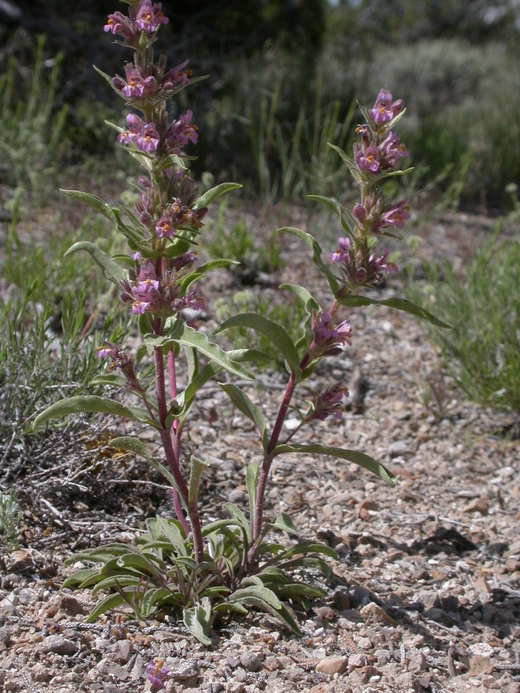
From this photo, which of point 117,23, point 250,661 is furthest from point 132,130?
point 250,661

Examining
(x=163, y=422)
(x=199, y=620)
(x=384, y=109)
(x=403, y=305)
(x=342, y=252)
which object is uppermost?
(x=384, y=109)

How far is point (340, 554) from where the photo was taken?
2.71m

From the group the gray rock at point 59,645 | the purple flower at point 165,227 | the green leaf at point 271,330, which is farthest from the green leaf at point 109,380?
the gray rock at point 59,645

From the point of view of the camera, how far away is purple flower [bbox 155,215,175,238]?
1832mm

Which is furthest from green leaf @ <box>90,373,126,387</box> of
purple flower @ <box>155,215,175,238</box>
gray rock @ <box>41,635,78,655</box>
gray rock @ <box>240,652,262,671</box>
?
gray rock @ <box>240,652,262,671</box>

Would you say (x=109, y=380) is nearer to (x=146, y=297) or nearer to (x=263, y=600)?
(x=146, y=297)

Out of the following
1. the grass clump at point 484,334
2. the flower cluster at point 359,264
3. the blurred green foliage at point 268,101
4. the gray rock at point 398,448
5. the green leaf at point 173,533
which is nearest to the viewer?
the flower cluster at point 359,264

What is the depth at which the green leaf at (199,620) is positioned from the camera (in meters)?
2.04

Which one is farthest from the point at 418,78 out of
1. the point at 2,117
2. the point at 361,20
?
the point at 2,117

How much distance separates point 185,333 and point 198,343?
0.06 metres

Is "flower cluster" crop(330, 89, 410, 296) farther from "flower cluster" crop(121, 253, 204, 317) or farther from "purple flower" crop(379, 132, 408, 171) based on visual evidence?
"flower cluster" crop(121, 253, 204, 317)

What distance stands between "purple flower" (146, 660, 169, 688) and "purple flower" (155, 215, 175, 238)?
1.08 metres

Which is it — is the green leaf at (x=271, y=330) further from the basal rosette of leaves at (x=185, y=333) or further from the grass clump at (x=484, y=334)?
the grass clump at (x=484, y=334)

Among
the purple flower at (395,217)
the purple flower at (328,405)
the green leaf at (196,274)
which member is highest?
the purple flower at (395,217)
